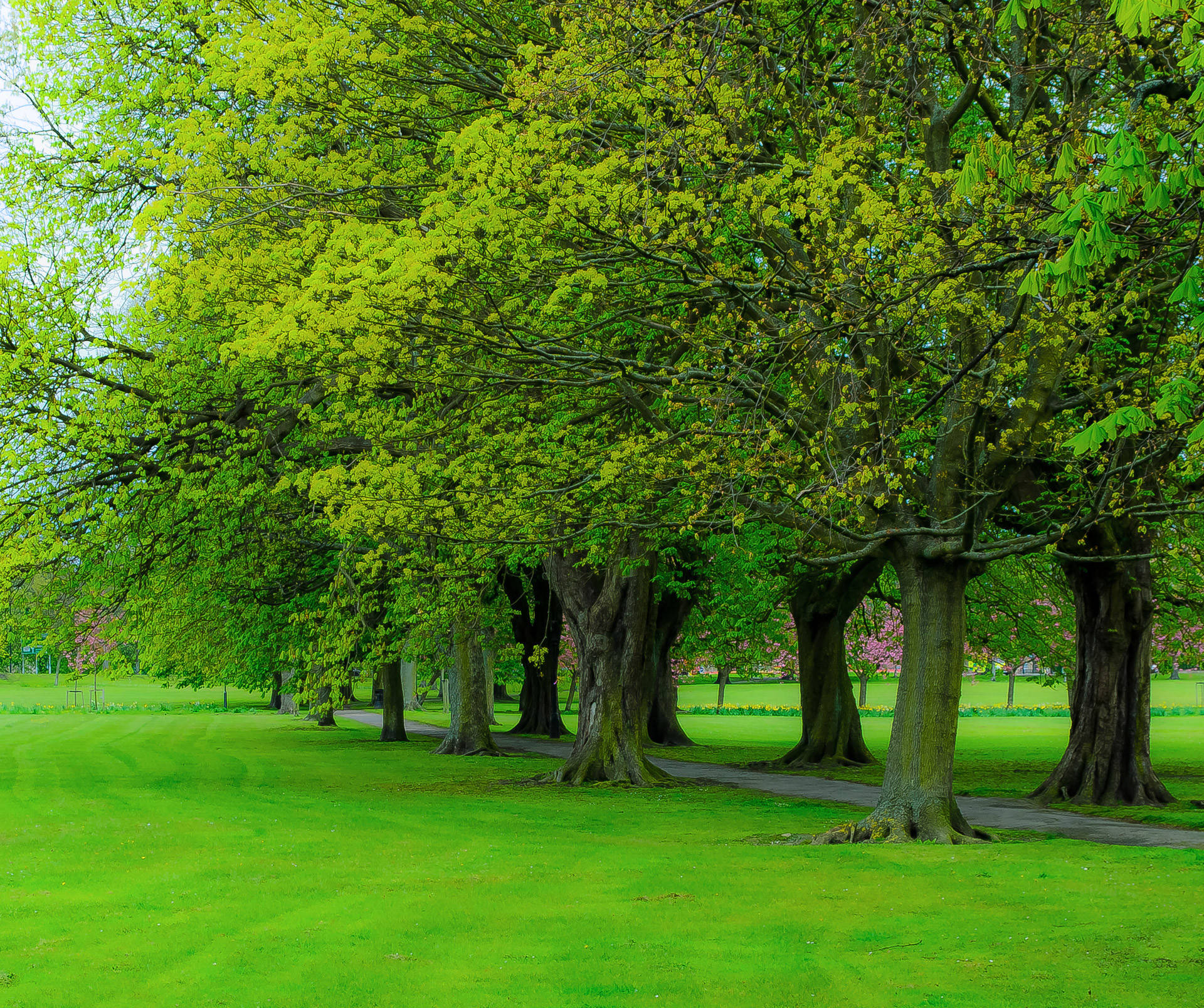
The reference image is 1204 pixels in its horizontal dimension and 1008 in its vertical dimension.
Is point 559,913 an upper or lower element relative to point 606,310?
lower

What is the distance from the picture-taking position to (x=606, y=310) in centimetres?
1512

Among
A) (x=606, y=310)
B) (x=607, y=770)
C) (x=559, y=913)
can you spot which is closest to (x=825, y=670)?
(x=607, y=770)

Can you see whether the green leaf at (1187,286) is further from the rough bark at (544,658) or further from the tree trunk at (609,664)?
the rough bark at (544,658)

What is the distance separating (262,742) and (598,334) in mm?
28476

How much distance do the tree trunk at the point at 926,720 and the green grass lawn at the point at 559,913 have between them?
72cm

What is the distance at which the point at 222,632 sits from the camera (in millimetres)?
29078

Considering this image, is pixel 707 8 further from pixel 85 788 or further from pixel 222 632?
pixel 222 632

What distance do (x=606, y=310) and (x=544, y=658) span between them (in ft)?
85.8

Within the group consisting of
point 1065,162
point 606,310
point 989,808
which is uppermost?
point 606,310

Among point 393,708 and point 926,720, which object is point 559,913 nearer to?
point 926,720

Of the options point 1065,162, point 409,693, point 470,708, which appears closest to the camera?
point 1065,162

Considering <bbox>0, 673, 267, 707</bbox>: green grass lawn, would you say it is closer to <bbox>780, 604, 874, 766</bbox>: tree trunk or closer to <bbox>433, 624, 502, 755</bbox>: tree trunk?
<bbox>433, 624, 502, 755</bbox>: tree trunk

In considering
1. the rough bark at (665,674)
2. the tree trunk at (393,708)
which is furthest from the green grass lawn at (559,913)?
the tree trunk at (393,708)

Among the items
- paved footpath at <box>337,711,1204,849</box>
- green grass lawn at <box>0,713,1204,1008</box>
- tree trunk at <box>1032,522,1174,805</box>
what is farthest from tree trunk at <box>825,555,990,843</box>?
tree trunk at <box>1032,522,1174,805</box>
